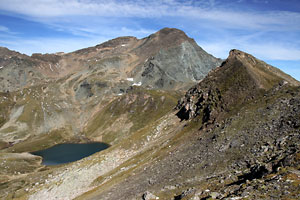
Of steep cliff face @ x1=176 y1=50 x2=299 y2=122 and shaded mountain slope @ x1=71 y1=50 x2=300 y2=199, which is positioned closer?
shaded mountain slope @ x1=71 y1=50 x2=300 y2=199

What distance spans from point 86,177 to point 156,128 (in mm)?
32806

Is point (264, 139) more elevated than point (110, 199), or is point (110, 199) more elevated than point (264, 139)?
point (264, 139)

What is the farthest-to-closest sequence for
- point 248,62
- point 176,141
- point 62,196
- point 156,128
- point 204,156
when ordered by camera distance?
1. point 156,128
2. point 248,62
3. point 62,196
4. point 176,141
5. point 204,156

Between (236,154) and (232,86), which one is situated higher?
(232,86)

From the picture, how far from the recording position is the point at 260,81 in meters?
64.0

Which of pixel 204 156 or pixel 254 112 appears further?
pixel 254 112

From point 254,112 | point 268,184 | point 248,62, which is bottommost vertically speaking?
point 268,184

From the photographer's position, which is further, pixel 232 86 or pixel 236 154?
pixel 232 86

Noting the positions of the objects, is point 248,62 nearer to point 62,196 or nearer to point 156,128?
point 156,128

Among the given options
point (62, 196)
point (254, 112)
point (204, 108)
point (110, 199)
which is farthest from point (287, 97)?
point (62, 196)

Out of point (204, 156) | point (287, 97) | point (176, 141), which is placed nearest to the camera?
point (204, 156)

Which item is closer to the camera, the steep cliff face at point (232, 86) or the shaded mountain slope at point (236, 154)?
the shaded mountain slope at point (236, 154)

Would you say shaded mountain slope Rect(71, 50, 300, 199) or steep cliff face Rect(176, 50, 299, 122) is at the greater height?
steep cliff face Rect(176, 50, 299, 122)

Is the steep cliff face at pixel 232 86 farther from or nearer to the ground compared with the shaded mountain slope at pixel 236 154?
farther from the ground
